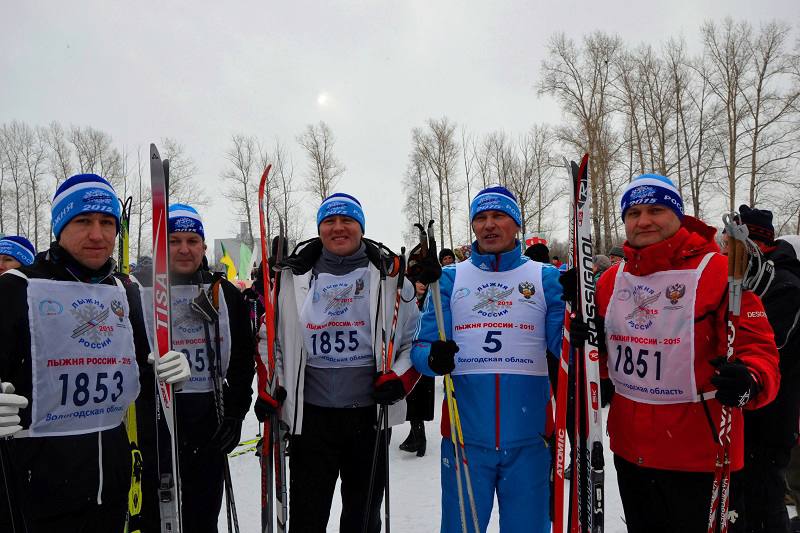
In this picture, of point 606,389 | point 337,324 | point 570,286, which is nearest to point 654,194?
point 570,286

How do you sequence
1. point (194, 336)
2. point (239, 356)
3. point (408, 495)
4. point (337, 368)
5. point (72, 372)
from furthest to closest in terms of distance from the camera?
point (408, 495)
point (239, 356)
point (194, 336)
point (337, 368)
point (72, 372)

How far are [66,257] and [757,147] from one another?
28890 mm

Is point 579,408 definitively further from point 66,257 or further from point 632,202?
point 66,257

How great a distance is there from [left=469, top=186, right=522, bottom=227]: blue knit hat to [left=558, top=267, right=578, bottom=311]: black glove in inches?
19.0

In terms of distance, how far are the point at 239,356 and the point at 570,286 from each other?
1.99 meters

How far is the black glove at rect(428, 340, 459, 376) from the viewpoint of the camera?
238 cm

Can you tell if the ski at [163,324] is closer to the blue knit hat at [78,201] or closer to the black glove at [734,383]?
the blue knit hat at [78,201]

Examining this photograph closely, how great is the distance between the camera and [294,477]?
2645 millimetres

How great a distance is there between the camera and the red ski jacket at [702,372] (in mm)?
2023

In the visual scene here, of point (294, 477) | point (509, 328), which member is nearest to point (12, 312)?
point (294, 477)

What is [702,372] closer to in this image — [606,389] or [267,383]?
[606,389]

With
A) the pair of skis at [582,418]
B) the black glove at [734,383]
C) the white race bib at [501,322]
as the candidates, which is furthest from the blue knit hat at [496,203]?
the black glove at [734,383]

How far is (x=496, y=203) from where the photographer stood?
8.68 ft

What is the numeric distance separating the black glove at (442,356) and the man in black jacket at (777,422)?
6.08 feet
